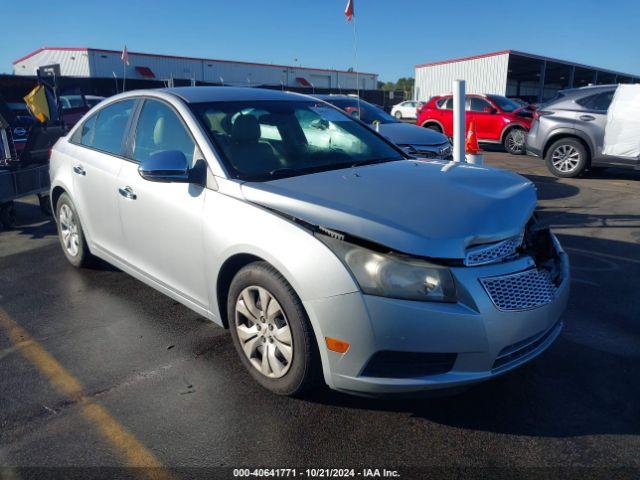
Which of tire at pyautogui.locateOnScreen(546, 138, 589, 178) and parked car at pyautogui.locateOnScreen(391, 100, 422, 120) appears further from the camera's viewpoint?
parked car at pyautogui.locateOnScreen(391, 100, 422, 120)

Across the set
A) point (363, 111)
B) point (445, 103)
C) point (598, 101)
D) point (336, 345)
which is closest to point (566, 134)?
point (598, 101)

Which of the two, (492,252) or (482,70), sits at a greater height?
(482,70)

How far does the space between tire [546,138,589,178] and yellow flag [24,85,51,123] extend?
912cm

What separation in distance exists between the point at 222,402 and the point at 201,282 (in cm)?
74

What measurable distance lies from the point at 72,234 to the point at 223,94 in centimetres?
221

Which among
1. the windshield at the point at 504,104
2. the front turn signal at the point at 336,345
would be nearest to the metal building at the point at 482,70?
the windshield at the point at 504,104

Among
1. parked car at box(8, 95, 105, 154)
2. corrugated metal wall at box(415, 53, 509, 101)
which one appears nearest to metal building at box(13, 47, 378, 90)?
corrugated metal wall at box(415, 53, 509, 101)

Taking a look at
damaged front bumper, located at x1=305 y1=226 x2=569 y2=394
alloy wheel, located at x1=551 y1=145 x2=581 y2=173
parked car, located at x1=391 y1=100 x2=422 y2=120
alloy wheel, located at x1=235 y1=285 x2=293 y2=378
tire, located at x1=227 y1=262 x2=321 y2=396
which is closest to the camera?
damaged front bumper, located at x1=305 y1=226 x2=569 y2=394

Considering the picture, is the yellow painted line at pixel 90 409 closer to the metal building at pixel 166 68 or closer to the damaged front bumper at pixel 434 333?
the damaged front bumper at pixel 434 333

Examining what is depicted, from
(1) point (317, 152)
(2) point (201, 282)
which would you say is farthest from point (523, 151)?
(2) point (201, 282)

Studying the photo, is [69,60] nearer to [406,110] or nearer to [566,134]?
[406,110]

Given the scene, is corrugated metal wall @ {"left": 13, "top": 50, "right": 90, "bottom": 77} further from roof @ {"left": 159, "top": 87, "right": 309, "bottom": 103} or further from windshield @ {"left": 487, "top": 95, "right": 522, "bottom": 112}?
roof @ {"left": 159, "top": 87, "right": 309, "bottom": 103}

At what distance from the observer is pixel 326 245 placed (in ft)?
8.03

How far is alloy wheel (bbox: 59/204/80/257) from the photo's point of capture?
483cm
